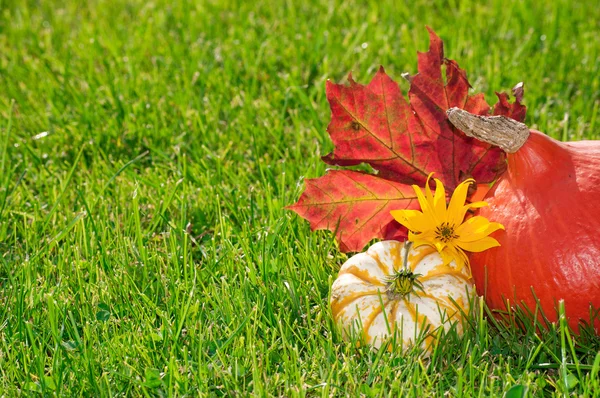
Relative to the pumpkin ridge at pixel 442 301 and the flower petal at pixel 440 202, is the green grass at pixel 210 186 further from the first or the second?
the flower petal at pixel 440 202

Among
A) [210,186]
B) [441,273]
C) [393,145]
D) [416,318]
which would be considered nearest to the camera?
[416,318]

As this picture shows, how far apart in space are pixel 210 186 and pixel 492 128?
1.32 meters

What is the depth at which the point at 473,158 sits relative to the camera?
258 centimetres

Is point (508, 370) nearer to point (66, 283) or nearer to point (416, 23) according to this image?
point (66, 283)

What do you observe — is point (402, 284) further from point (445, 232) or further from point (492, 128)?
point (492, 128)

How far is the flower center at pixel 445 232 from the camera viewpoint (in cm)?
236

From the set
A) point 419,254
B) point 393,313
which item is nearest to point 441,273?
point 419,254

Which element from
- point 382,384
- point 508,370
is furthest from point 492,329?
point 382,384

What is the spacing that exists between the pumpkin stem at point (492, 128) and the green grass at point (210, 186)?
0.51 m

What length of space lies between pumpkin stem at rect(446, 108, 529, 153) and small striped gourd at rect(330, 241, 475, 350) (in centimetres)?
38

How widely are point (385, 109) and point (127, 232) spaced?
1.07m

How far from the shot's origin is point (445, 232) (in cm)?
237

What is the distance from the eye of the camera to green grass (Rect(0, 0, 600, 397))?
7.43ft

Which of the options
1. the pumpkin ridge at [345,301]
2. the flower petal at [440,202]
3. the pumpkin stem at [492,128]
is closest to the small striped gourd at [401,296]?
the pumpkin ridge at [345,301]
